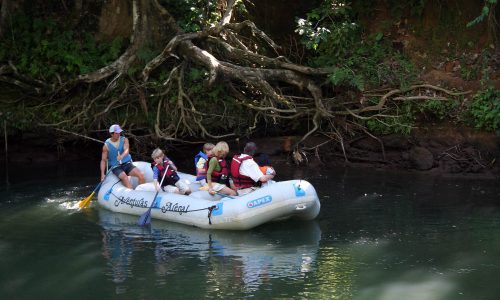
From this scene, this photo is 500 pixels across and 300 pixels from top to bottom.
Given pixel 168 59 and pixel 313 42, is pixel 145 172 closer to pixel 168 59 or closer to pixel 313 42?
pixel 168 59

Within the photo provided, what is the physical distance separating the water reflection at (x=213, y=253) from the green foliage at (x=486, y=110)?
15.2 feet

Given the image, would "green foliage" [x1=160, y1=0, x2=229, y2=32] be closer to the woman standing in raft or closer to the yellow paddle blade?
the yellow paddle blade

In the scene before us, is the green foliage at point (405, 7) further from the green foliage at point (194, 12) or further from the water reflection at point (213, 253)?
the water reflection at point (213, 253)

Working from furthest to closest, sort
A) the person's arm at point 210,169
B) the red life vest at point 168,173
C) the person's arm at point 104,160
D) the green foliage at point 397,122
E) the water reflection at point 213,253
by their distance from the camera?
the green foliage at point 397,122 < the person's arm at point 104,160 < the red life vest at point 168,173 < the person's arm at point 210,169 < the water reflection at point 213,253

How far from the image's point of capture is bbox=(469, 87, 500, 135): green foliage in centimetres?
1180

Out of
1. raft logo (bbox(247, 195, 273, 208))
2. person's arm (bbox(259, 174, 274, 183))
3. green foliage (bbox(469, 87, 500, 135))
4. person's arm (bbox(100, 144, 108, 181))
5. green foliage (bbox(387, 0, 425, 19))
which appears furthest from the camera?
green foliage (bbox(387, 0, 425, 19))

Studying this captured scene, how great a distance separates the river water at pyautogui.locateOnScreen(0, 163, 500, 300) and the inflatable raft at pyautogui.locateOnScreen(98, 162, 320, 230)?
15cm

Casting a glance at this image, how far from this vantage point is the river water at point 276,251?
6680mm

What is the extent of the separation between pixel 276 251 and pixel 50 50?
7.42m

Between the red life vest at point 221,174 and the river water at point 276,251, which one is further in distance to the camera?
the red life vest at point 221,174

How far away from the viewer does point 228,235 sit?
861cm

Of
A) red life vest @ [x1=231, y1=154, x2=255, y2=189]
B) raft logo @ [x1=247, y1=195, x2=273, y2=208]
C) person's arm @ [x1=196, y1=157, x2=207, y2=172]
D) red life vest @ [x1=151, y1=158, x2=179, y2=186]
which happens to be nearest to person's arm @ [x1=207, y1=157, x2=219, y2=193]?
red life vest @ [x1=231, y1=154, x2=255, y2=189]

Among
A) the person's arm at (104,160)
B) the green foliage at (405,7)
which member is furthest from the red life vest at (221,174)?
the green foliage at (405,7)

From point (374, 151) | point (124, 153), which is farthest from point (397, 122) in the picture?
point (124, 153)
